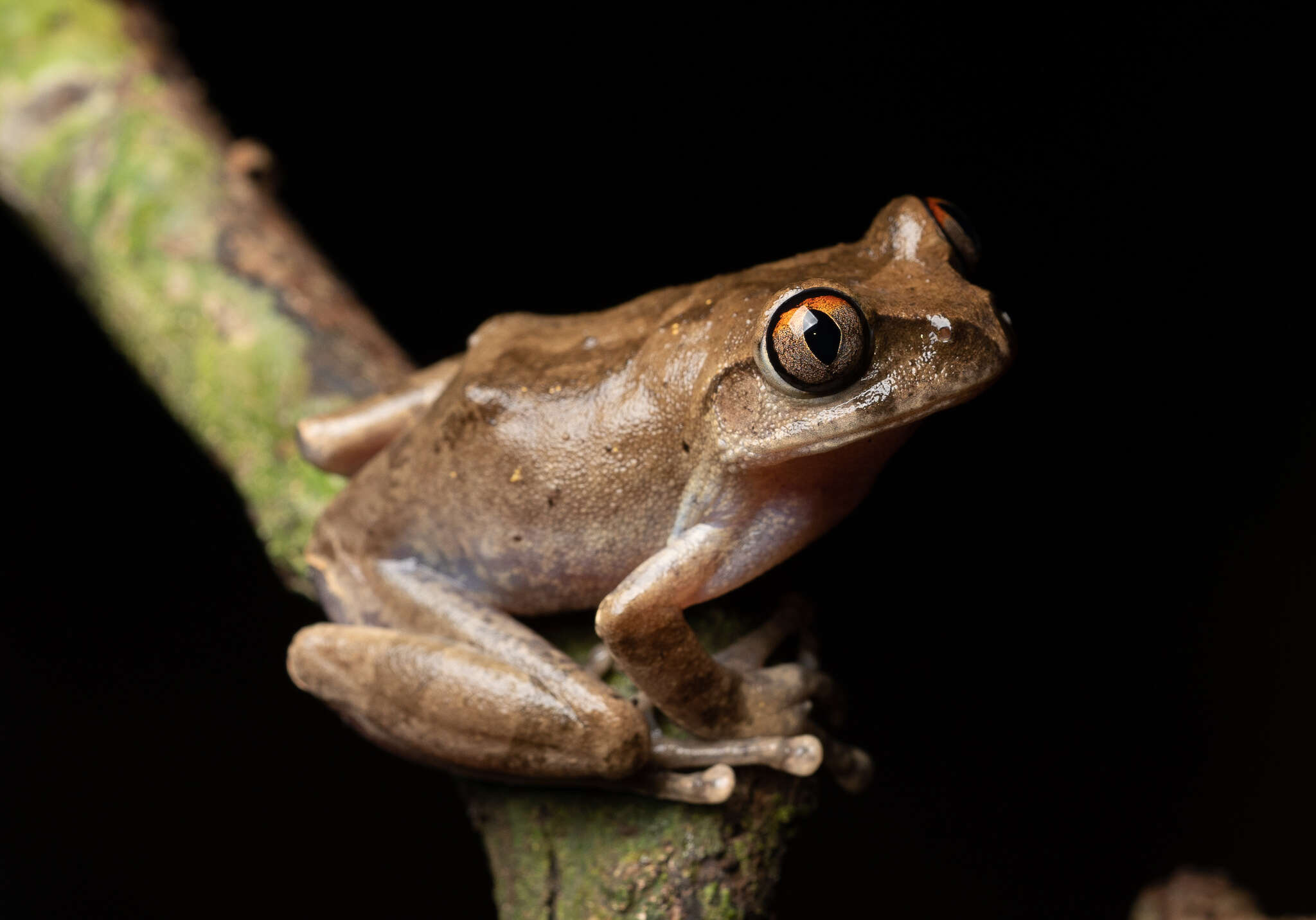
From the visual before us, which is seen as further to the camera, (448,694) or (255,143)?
(255,143)

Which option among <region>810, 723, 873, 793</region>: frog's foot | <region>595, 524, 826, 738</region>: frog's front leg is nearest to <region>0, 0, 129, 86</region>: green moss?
<region>595, 524, 826, 738</region>: frog's front leg

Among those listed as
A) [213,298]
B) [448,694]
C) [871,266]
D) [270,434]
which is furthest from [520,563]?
[213,298]

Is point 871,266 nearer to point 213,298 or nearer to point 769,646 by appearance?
point 769,646

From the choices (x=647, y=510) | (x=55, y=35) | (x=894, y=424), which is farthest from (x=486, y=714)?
(x=55, y=35)

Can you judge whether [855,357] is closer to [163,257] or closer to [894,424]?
[894,424]

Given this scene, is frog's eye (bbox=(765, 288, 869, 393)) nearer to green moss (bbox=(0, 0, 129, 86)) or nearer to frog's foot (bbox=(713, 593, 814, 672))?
frog's foot (bbox=(713, 593, 814, 672))

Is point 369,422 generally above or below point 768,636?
above
